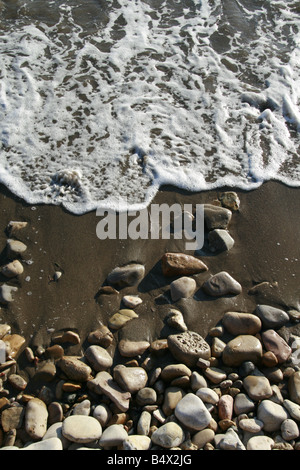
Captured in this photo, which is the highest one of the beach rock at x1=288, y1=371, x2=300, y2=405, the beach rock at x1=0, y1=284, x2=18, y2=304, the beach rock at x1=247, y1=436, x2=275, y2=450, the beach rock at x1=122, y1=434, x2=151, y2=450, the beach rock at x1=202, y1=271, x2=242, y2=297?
the beach rock at x1=202, y1=271, x2=242, y2=297

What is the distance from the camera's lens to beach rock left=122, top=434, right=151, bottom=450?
7.71 feet

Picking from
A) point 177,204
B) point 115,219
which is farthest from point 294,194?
point 115,219

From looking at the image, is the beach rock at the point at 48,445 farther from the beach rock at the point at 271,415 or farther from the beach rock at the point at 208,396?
the beach rock at the point at 271,415

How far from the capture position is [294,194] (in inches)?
152

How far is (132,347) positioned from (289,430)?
1053 mm

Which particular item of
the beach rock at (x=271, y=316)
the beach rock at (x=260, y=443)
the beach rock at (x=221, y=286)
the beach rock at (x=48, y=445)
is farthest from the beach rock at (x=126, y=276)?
the beach rock at (x=260, y=443)

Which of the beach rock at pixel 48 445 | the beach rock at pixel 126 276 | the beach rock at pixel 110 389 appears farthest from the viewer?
the beach rock at pixel 126 276

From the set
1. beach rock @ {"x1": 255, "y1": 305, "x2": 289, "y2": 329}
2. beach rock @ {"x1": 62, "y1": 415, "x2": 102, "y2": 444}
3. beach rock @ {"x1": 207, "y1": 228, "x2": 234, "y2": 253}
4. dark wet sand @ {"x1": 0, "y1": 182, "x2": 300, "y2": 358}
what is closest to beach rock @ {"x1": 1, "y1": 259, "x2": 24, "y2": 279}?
dark wet sand @ {"x1": 0, "y1": 182, "x2": 300, "y2": 358}

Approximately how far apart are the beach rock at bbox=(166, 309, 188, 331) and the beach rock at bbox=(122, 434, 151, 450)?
2.50ft

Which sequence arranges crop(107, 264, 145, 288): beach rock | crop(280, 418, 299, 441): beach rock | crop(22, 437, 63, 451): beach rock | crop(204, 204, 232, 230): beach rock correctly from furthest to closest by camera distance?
crop(204, 204, 232, 230): beach rock, crop(107, 264, 145, 288): beach rock, crop(280, 418, 299, 441): beach rock, crop(22, 437, 63, 451): beach rock

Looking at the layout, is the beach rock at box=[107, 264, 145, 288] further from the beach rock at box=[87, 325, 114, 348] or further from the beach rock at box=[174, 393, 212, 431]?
the beach rock at box=[174, 393, 212, 431]

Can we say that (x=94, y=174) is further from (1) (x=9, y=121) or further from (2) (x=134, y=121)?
(1) (x=9, y=121)

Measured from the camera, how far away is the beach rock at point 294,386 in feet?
8.64

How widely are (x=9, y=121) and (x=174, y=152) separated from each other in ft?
5.58
